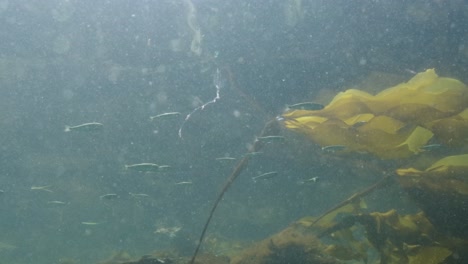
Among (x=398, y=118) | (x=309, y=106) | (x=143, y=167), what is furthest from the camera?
(x=143, y=167)

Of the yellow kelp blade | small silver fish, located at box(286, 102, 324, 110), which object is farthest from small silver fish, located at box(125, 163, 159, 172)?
small silver fish, located at box(286, 102, 324, 110)

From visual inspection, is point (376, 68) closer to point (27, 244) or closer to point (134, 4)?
point (134, 4)

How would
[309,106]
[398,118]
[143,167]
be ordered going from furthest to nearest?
[143,167]
[309,106]
[398,118]

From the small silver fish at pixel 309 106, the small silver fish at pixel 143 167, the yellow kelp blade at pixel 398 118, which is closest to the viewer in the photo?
the yellow kelp blade at pixel 398 118

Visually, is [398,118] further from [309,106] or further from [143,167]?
[143,167]

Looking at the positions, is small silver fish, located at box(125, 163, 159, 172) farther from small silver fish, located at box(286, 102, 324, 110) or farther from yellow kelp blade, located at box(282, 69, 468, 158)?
small silver fish, located at box(286, 102, 324, 110)

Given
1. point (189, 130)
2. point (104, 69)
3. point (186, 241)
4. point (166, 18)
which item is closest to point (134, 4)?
point (166, 18)

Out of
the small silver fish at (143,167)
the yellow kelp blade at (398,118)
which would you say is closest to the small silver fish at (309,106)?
the yellow kelp blade at (398,118)

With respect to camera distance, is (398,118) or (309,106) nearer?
(398,118)

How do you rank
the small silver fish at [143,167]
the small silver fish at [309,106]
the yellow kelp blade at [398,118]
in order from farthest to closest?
1. the small silver fish at [143,167]
2. the small silver fish at [309,106]
3. the yellow kelp blade at [398,118]

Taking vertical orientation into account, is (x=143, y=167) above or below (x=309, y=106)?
below

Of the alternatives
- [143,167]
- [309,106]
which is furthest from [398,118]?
[143,167]

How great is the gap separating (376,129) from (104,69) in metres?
10.7

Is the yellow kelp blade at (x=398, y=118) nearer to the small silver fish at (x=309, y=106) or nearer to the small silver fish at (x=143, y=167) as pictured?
the small silver fish at (x=309, y=106)
